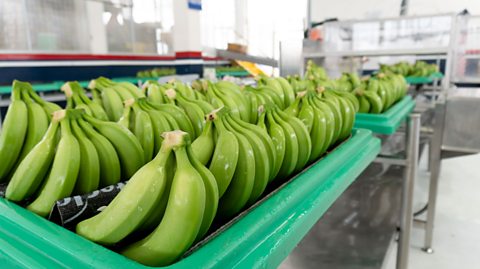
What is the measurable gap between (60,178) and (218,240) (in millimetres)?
315

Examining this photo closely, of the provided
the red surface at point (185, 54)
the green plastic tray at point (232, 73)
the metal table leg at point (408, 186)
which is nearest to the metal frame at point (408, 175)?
the metal table leg at point (408, 186)

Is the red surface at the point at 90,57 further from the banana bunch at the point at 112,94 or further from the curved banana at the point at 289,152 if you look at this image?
the curved banana at the point at 289,152

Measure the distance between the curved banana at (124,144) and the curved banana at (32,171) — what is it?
0.10 m

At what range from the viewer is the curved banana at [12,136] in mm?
813

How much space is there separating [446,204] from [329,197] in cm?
296

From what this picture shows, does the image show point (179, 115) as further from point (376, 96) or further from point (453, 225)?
point (453, 225)

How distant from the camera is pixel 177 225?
54 centimetres

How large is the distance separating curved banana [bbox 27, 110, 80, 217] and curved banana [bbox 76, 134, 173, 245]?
4.0 inches

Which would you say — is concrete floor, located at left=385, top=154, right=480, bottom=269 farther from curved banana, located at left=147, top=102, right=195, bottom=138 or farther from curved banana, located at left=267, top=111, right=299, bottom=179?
curved banana, located at left=147, top=102, right=195, bottom=138

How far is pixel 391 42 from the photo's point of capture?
4.27 metres

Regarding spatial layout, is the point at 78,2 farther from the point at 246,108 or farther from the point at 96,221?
the point at 96,221

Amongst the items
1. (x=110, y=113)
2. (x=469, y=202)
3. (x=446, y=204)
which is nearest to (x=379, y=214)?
(x=446, y=204)

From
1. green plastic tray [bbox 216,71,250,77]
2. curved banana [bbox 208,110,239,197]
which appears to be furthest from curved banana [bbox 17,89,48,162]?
green plastic tray [bbox 216,71,250,77]

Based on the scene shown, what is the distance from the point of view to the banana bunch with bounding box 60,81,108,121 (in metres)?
0.98
